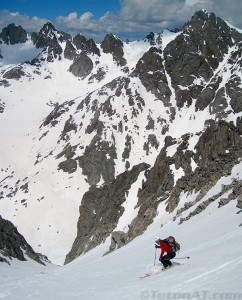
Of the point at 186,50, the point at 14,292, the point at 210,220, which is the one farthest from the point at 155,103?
the point at 14,292

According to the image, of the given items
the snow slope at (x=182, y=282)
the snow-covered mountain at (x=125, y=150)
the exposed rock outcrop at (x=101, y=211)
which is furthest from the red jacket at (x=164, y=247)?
the exposed rock outcrop at (x=101, y=211)

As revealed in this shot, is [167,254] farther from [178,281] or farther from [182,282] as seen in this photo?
[182,282]

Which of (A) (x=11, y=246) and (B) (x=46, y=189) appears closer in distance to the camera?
(A) (x=11, y=246)

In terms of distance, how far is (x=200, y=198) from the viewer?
4297cm

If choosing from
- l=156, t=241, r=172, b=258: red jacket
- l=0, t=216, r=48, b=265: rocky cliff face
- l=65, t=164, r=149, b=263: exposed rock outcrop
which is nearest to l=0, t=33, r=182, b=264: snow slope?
l=65, t=164, r=149, b=263: exposed rock outcrop

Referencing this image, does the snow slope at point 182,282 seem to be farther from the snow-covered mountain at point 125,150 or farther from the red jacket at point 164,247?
the snow-covered mountain at point 125,150

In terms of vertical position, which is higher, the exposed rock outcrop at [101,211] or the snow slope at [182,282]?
the exposed rock outcrop at [101,211]

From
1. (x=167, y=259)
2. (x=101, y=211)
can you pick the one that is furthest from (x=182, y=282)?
(x=101, y=211)

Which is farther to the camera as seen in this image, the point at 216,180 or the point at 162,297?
the point at 216,180

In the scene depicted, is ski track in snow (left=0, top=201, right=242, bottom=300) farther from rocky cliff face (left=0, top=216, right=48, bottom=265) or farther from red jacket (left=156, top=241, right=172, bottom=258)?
rocky cliff face (left=0, top=216, right=48, bottom=265)

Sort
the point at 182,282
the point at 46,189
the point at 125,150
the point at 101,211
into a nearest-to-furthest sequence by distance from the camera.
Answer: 1. the point at 182,282
2. the point at 101,211
3. the point at 46,189
4. the point at 125,150

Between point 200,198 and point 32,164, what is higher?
point 32,164

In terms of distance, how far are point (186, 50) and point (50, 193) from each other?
103265mm

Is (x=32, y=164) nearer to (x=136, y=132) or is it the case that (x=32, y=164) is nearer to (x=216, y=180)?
(x=136, y=132)
